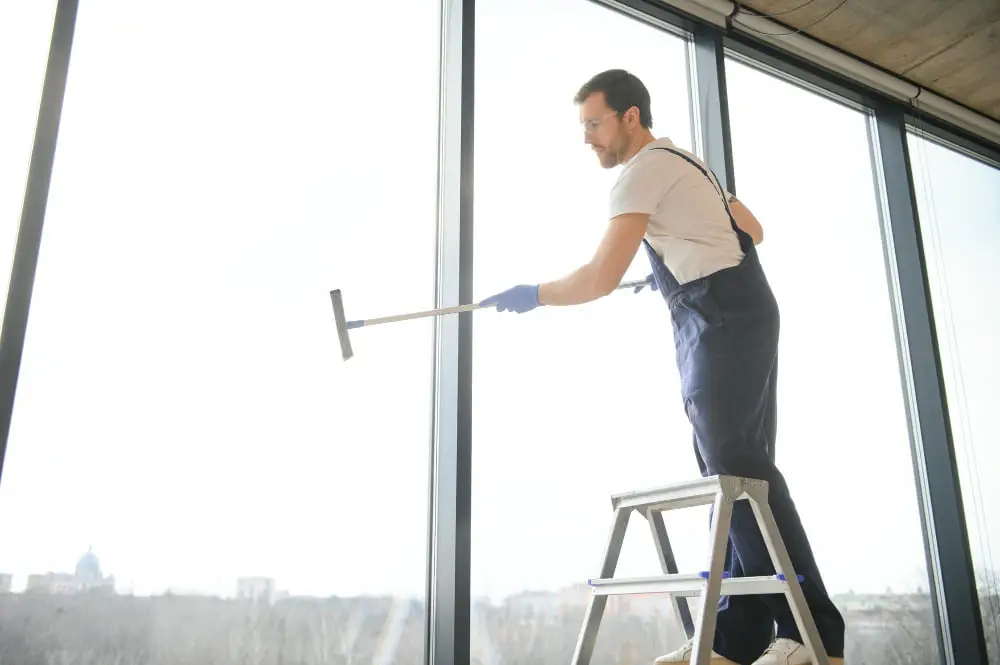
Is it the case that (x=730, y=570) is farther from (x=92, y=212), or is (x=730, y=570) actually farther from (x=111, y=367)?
(x=92, y=212)

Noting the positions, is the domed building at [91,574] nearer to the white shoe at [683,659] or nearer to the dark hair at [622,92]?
the white shoe at [683,659]

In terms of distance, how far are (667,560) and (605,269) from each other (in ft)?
2.00

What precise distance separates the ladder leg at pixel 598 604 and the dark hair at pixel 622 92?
0.88m

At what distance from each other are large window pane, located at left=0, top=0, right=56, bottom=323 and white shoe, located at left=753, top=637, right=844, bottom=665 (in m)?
1.67

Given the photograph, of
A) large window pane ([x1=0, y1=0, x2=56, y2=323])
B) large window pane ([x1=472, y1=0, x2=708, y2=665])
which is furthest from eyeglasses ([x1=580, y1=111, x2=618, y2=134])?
large window pane ([x1=0, y1=0, x2=56, y2=323])

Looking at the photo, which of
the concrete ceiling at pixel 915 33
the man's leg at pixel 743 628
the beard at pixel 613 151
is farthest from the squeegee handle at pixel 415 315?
the concrete ceiling at pixel 915 33

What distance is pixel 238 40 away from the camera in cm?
232

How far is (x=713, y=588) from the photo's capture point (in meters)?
1.43

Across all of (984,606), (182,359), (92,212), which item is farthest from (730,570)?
(984,606)

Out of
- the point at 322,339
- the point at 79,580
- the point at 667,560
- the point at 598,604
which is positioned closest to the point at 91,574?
the point at 79,580

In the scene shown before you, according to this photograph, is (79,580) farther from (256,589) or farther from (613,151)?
(613,151)

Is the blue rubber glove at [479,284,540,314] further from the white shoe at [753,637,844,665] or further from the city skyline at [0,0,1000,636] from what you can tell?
the white shoe at [753,637,844,665]

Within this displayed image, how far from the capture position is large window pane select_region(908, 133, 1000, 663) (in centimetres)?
340

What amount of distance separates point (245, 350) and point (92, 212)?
46 cm
